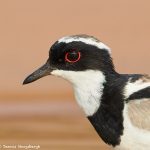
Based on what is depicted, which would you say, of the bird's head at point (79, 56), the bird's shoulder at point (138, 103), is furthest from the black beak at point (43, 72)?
the bird's shoulder at point (138, 103)

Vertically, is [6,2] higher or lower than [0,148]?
higher

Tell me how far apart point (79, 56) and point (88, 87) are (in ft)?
1.10

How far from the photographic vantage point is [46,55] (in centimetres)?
1491

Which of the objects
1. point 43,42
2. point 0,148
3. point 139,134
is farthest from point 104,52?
point 43,42

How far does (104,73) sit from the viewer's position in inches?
368

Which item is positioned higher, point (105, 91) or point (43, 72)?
point (43, 72)

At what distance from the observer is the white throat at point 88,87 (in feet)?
30.4

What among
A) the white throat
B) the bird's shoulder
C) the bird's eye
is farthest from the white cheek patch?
the bird's shoulder

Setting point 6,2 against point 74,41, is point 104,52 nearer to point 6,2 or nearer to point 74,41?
point 74,41

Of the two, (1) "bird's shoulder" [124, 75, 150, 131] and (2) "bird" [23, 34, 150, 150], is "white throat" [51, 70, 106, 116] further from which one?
(1) "bird's shoulder" [124, 75, 150, 131]

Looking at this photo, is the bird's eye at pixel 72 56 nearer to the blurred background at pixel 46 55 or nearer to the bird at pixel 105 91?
the bird at pixel 105 91

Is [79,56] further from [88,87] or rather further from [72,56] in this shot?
[88,87]

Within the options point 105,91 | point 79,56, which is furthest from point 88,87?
point 79,56

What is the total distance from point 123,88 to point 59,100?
4832mm
